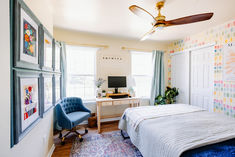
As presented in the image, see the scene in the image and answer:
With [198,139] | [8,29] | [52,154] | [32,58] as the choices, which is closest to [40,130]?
[52,154]

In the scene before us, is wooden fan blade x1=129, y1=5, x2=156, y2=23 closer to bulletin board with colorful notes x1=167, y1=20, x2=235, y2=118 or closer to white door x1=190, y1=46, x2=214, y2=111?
bulletin board with colorful notes x1=167, y1=20, x2=235, y2=118

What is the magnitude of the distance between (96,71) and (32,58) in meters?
2.07

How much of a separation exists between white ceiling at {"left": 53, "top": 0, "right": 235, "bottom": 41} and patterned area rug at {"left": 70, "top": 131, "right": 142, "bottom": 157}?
259 cm

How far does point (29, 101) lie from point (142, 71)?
10.8 feet

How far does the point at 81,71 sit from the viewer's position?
3.16m

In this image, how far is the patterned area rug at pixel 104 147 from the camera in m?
1.86

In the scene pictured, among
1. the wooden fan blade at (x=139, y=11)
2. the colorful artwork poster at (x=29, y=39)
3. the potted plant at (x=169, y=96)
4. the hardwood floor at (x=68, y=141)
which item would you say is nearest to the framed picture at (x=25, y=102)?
the colorful artwork poster at (x=29, y=39)

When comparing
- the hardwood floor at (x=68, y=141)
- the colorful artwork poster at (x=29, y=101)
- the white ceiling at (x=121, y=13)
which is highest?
the white ceiling at (x=121, y=13)

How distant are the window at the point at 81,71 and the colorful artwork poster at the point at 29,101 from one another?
6.20 feet

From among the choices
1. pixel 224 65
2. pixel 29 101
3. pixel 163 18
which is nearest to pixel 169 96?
pixel 224 65

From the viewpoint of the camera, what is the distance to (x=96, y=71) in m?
3.19

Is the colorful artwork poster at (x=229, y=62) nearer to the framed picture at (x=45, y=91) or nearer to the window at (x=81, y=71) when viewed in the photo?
the window at (x=81, y=71)

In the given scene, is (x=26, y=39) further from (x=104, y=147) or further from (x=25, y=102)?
(x=104, y=147)

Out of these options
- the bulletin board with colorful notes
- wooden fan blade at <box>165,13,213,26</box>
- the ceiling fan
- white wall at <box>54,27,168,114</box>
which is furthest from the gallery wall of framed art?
the bulletin board with colorful notes
